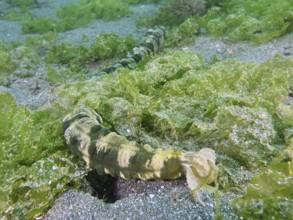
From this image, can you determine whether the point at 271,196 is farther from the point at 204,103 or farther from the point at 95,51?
the point at 95,51

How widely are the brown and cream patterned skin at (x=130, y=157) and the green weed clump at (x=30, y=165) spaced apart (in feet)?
0.67

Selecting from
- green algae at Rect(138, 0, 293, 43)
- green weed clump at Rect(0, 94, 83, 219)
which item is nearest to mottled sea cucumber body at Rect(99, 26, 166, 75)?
green algae at Rect(138, 0, 293, 43)

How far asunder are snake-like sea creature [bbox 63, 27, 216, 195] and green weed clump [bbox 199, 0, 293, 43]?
4.68 metres

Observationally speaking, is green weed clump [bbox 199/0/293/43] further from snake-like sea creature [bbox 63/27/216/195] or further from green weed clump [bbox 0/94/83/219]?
green weed clump [bbox 0/94/83/219]

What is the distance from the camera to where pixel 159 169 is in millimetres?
2562

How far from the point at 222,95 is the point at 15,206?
7.69ft

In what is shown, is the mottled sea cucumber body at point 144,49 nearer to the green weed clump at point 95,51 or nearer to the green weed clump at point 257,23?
the green weed clump at point 95,51

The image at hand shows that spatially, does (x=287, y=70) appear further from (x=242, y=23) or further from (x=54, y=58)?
(x=54, y=58)

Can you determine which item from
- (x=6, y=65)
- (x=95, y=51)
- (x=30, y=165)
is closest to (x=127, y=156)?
(x=30, y=165)

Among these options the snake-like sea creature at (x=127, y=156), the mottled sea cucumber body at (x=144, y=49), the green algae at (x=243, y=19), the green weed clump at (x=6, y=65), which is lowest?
the green weed clump at (x=6, y=65)

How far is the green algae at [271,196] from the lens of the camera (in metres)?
2.08

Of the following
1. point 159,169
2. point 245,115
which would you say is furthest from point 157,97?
point 159,169

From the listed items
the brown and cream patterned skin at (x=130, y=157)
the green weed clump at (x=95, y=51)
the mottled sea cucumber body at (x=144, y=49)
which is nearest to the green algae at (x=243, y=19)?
the mottled sea cucumber body at (x=144, y=49)

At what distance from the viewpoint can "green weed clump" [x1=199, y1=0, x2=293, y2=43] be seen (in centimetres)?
674
